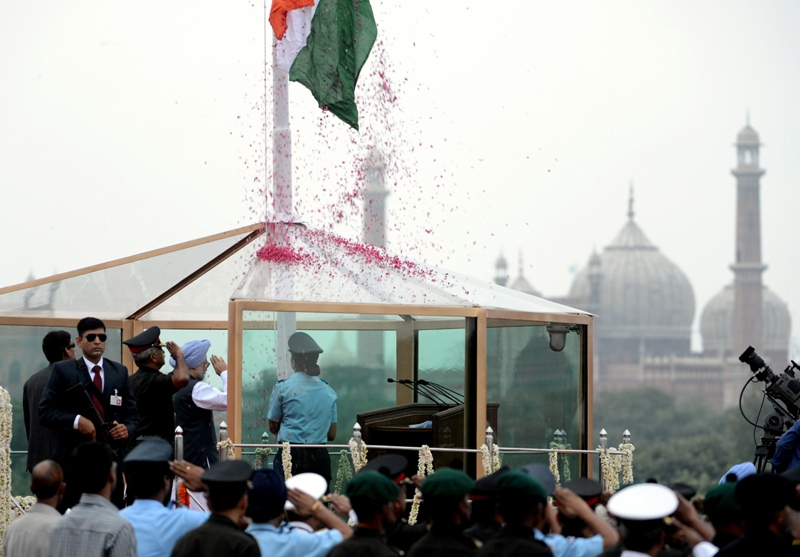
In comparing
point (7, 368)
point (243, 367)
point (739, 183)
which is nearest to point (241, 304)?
point (243, 367)

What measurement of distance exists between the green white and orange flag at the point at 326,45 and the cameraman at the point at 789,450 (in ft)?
19.2

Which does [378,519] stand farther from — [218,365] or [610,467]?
[610,467]

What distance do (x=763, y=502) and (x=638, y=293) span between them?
13052cm

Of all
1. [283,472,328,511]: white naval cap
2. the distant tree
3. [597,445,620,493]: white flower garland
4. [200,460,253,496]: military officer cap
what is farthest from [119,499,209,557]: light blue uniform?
the distant tree

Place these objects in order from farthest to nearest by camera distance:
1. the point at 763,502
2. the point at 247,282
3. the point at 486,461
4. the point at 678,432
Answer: the point at 678,432 < the point at 247,282 < the point at 486,461 < the point at 763,502

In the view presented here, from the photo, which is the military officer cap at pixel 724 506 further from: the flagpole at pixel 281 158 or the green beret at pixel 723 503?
the flagpole at pixel 281 158

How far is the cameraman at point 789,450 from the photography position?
8234 millimetres

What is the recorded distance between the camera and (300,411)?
31.5 feet

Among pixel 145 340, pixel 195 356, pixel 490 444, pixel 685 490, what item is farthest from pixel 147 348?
pixel 685 490

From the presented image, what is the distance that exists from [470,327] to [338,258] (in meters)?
1.46

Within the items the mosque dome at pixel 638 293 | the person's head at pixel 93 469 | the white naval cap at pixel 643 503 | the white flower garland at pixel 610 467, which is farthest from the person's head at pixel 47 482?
the mosque dome at pixel 638 293

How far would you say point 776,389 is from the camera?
10188 mm

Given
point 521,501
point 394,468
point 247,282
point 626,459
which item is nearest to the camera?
point 521,501

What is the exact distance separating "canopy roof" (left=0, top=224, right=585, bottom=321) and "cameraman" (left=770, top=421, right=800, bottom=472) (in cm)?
304
